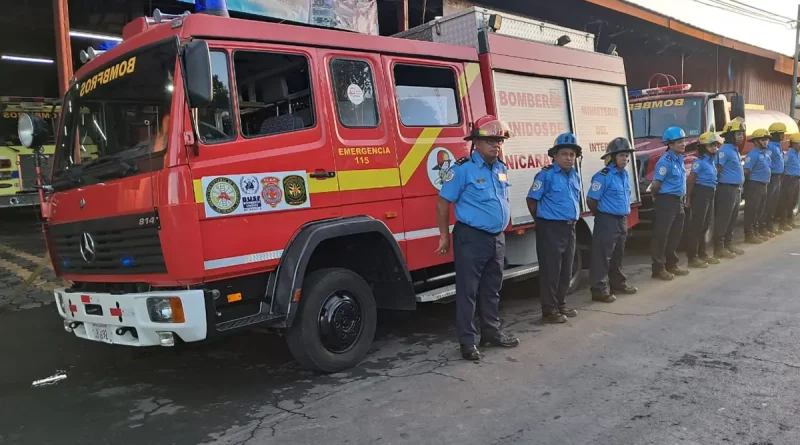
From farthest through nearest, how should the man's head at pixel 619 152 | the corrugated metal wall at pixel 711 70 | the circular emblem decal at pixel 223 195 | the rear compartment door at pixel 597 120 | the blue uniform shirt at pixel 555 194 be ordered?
the corrugated metal wall at pixel 711 70 < the rear compartment door at pixel 597 120 < the man's head at pixel 619 152 < the blue uniform shirt at pixel 555 194 < the circular emblem decal at pixel 223 195

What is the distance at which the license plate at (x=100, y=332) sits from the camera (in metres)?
3.82

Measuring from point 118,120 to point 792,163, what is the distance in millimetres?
11614

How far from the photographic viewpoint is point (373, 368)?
4410 mm

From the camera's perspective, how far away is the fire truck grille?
11.6ft

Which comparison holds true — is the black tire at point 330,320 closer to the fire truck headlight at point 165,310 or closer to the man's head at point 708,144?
the fire truck headlight at point 165,310

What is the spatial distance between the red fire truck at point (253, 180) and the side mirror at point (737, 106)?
7.35 m

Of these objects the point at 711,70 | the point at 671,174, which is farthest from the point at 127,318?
the point at 711,70

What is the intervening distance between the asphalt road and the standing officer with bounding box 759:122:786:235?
5326 mm

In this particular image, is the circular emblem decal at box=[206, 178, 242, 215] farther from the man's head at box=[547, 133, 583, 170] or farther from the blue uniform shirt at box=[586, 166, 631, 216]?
the blue uniform shirt at box=[586, 166, 631, 216]

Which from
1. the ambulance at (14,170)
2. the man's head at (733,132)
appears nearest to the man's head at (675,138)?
the man's head at (733,132)

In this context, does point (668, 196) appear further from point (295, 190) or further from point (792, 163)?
point (792, 163)

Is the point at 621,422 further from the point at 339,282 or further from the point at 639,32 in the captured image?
the point at 639,32

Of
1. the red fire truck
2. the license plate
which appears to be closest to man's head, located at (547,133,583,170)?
the red fire truck

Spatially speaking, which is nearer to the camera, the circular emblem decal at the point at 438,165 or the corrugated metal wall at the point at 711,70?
the circular emblem decal at the point at 438,165
